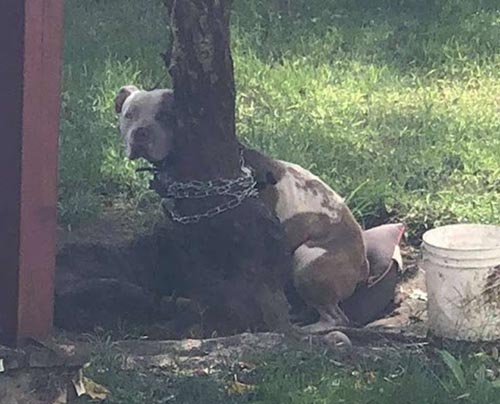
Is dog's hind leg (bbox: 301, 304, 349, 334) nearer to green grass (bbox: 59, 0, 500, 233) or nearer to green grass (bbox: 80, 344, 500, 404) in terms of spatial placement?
green grass (bbox: 80, 344, 500, 404)

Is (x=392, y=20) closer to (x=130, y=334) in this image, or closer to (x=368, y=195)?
(x=368, y=195)

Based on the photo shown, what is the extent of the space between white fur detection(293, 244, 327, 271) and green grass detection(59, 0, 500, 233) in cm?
105

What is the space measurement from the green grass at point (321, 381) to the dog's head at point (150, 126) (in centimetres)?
109

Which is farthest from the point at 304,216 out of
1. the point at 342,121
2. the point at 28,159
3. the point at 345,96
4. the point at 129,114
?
the point at 345,96

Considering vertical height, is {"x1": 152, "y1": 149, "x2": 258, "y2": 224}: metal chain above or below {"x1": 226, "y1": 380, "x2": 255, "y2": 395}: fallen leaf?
above

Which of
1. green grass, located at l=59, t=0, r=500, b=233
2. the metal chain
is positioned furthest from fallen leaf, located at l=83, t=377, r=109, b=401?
green grass, located at l=59, t=0, r=500, b=233

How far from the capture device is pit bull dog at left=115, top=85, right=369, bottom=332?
5035 mm

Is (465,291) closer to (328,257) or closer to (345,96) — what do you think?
(328,257)

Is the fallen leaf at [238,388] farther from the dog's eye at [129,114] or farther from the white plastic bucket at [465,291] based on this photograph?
the dog's eye at [129,114]

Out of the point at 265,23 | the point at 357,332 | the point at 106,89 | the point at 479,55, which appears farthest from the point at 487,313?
the point at 265,23

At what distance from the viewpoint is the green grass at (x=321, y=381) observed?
3.91 metres

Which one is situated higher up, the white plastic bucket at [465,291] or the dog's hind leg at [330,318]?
the white plastic bucket at [465,291]

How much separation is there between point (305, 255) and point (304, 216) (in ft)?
0.52

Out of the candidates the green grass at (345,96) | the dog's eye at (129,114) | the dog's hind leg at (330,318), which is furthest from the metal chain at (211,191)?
the green grass at (345,96)
